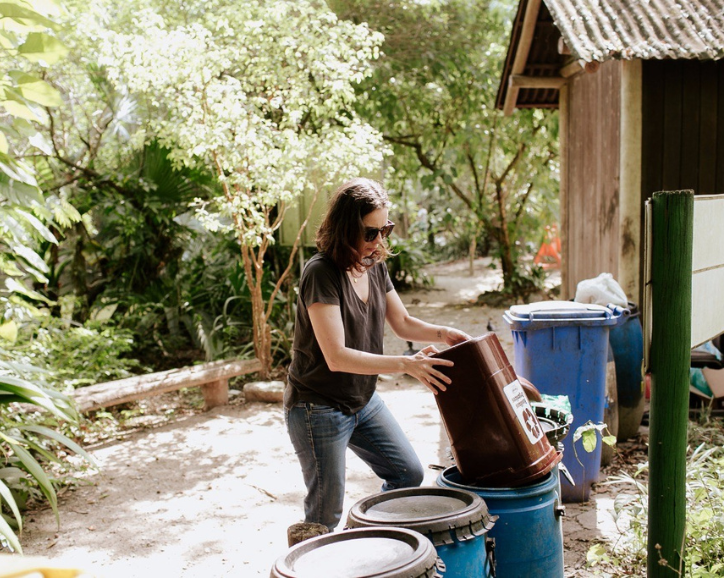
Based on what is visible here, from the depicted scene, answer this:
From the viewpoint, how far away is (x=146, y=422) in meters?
7.56

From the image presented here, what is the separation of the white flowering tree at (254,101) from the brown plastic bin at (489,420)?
481 cm

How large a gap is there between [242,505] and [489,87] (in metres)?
9.94

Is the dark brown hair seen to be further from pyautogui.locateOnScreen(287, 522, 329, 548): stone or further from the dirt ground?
the dirt ground

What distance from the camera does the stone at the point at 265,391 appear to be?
313 inches

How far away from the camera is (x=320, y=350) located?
3223 mm

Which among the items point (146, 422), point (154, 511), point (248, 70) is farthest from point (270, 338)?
point (154, 511)

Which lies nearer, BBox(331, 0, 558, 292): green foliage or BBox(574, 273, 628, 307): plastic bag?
BBox(574, 273, 628, 307): plastic bag

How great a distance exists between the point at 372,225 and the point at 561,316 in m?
2.20

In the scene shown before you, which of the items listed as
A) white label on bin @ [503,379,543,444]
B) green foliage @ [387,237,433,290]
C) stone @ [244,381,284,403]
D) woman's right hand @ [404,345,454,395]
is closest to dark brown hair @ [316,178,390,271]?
woman's right hand @ [404,345,454,395]

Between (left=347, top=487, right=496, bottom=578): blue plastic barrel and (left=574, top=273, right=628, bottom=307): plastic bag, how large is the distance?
3.22 meters

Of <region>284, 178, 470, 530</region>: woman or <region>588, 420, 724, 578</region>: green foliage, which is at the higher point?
<region>284, 178, 470, 530</region>: woman

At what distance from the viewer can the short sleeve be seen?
3.09 metres

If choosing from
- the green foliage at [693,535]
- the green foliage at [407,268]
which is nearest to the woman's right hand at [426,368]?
the green foliage at [693,535]

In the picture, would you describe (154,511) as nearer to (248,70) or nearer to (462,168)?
(248,70)
